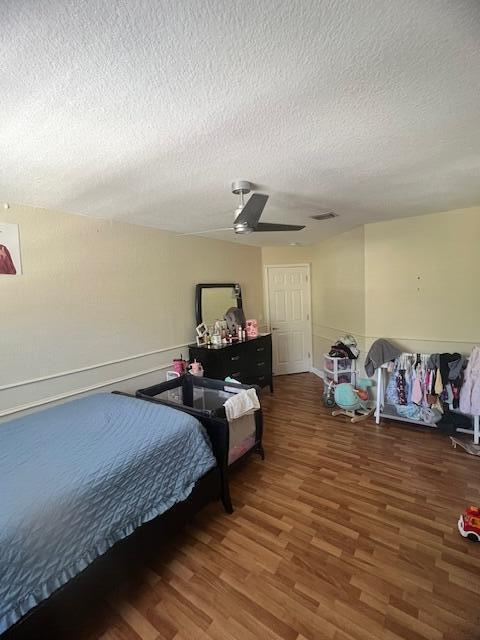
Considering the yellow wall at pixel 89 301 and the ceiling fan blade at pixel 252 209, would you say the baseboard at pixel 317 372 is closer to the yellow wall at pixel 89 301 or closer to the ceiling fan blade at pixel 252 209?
the yellow wall at pixel 89 301

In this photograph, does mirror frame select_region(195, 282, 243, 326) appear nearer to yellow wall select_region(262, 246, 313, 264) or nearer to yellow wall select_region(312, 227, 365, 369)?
yellow wall select_region(262, 246, 313, 264)

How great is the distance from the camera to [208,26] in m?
0.80

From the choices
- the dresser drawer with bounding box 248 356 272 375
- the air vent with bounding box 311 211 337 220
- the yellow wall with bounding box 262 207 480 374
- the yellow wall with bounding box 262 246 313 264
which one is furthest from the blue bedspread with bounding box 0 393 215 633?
the yellow wall with bounding box 262 246 313 264

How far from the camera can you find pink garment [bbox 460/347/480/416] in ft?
8.30

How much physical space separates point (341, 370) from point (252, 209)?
269 cm

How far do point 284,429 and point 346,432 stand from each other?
2.19 feet

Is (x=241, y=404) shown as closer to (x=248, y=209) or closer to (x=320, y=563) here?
(x=320, y=563)

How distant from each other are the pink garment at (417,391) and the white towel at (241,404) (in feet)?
5.70

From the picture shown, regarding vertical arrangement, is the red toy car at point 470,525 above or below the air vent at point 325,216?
below

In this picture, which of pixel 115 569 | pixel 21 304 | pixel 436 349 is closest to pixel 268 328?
Answer: pixel 436 349

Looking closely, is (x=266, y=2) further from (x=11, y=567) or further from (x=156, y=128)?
(x=11, y=567)

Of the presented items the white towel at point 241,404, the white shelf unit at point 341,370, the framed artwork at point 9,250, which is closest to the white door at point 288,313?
the white shelf unit at point 341,370

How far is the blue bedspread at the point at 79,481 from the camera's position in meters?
1.08


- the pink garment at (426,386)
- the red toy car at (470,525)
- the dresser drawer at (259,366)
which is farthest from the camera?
the dresser drawer at (259,366)
